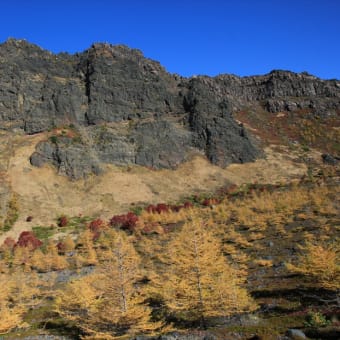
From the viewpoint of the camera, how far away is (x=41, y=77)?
99.4 metres

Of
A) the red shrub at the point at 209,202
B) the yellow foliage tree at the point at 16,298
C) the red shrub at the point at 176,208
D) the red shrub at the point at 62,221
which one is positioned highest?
the red shrub at the point at 209,202

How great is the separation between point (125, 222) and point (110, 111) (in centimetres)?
4655

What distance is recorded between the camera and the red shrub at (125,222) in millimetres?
56531

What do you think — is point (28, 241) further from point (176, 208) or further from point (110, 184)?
point (110, 184)

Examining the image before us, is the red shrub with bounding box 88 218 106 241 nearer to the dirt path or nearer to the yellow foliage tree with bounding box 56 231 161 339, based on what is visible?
the dirt path

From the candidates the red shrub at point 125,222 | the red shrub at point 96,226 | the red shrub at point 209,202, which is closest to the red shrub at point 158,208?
the red shrub at point 125,222

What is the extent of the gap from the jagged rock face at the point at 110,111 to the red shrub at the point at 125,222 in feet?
68.8

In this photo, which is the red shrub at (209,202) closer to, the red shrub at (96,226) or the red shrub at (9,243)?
the red shrub at (96,226)

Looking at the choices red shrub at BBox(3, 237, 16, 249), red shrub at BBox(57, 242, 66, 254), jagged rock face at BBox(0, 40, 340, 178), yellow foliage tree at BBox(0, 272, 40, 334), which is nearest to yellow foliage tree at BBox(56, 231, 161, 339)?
yellow foliage tree at BBox(0, 272, 40, 334)

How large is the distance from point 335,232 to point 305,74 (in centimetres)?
12186

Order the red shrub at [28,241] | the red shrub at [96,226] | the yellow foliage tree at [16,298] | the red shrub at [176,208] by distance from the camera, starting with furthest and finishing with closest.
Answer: the red shrub at [176,208] < the red shrub at [96,226] < the red shrub at [28,241] < the yellow foliage tree at [16,298]

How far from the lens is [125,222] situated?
5762 centimetres

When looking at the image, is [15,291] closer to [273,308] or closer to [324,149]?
[273,308]

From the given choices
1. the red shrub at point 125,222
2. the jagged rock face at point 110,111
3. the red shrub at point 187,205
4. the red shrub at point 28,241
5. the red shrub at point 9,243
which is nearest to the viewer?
the red shrub at point 28,241
